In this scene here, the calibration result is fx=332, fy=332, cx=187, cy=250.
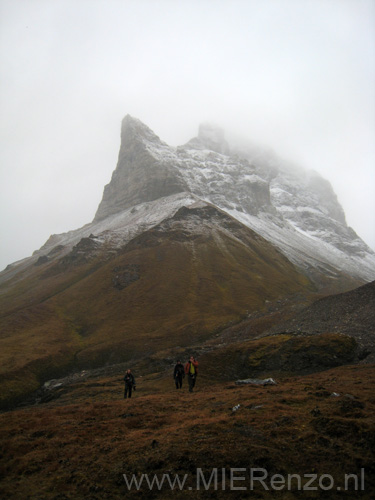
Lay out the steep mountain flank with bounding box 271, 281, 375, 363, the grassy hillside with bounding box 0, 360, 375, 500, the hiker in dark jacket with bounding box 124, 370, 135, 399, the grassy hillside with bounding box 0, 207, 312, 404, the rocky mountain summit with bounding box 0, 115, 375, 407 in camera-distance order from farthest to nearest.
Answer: the grassy hillside with bounding box 0, 207, 312, 404 → the rocky mountain summit with bounding box 0, 115, 375, 407 → the steep mountain flank with bounding box 271, 281, 375, 363 → the hiker in dark jacket with bounding box 124, 370, 135, 399 → the grassy hillside with bounding box 0, 360, 375, 500

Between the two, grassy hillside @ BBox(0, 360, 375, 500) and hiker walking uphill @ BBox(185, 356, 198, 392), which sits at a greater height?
grassy hillside @ BBox(0, 360, 375, 500)

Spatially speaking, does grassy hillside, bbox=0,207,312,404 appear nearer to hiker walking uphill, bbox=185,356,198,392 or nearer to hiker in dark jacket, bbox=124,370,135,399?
hiker in dark jacket, bbox=124,370,135,399

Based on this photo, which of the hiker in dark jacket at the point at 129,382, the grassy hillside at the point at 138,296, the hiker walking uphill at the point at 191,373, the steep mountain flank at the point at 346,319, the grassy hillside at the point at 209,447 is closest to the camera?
the grassy hillside at the point at 209,447

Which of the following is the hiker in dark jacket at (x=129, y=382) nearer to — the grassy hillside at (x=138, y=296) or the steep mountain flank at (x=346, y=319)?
the steep mountain flank at (x=346, y=319)

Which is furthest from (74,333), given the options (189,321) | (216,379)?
(216,379)

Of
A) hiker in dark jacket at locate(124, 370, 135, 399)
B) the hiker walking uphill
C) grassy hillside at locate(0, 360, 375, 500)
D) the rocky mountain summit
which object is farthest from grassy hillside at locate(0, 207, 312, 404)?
grassy hillside at locate(0, 360, 375, 500)

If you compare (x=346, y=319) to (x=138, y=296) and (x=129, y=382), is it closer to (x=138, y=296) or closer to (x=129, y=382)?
(x=129, y=382)

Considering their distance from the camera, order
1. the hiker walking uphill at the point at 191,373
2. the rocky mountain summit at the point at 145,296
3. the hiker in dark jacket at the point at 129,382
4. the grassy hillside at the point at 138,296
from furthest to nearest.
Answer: the grassy hillside at the point at 138,296 → the rocky mountain summit at the point at 145,296 → the hiker in dark jacket at the point at 129,382 → the hiker walking uphill at the point at 191,373

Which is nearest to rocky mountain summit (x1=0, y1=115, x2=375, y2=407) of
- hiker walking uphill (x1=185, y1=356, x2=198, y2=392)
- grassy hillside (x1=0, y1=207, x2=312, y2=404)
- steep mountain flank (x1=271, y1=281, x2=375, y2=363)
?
grassy hillside (x1=0, y1=207, x2=312, y2=404)

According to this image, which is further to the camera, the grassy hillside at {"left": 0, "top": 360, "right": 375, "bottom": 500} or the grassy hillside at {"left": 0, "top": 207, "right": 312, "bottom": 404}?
the grassy hillside at {"left": 0, "top": 207, "right": 312, "bottom": 404}

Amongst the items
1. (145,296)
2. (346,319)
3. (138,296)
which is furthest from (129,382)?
(138,296)

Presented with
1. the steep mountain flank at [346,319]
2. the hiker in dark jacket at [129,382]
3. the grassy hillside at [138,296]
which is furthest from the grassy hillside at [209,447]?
the grassy hillside at [138,296]

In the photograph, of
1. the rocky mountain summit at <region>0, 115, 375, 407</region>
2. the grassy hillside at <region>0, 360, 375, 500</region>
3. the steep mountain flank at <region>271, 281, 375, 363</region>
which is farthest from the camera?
the rocky mountain summit at <region>0, 115, 375, 407</region>

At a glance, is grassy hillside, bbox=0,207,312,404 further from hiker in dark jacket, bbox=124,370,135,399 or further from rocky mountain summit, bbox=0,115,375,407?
hiker in dark jacket, bbox=124,370,135,399
